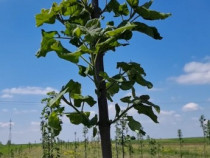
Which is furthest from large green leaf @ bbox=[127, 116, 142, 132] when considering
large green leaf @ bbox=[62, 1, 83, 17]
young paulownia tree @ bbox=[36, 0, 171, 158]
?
large green leaf @ bbox=[62, 1, 83, 17]

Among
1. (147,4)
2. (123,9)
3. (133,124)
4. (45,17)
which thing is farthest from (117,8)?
(133,124)

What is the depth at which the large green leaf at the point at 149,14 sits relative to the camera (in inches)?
88.0

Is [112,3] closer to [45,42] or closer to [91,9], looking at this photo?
[91,9]

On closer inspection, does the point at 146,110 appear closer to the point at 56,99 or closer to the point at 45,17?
the point at 56,99

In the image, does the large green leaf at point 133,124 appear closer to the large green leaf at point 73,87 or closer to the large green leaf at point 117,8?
the large green leaf at point 73,87

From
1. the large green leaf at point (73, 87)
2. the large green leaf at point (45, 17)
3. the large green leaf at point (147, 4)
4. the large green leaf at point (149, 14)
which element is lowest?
the large green leaf at point (73, 87)

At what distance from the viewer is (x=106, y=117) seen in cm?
237

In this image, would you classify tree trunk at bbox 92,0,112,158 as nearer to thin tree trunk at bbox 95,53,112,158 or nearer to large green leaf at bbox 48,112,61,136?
thin tree trunk at bbox 95,53,112,158

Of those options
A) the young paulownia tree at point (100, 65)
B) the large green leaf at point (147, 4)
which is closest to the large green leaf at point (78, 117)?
the young paulownia tree at point (100, 65)

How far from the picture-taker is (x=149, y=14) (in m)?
2.27

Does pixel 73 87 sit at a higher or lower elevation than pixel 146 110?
higher

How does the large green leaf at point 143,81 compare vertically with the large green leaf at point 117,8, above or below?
below

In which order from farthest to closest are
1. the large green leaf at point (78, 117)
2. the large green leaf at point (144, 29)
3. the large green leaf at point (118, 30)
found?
the large green leaf at point (78, 117), the large green leaf at point (144, 29), the large green leaf at point (118, 30)

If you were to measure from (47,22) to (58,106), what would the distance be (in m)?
0.58
